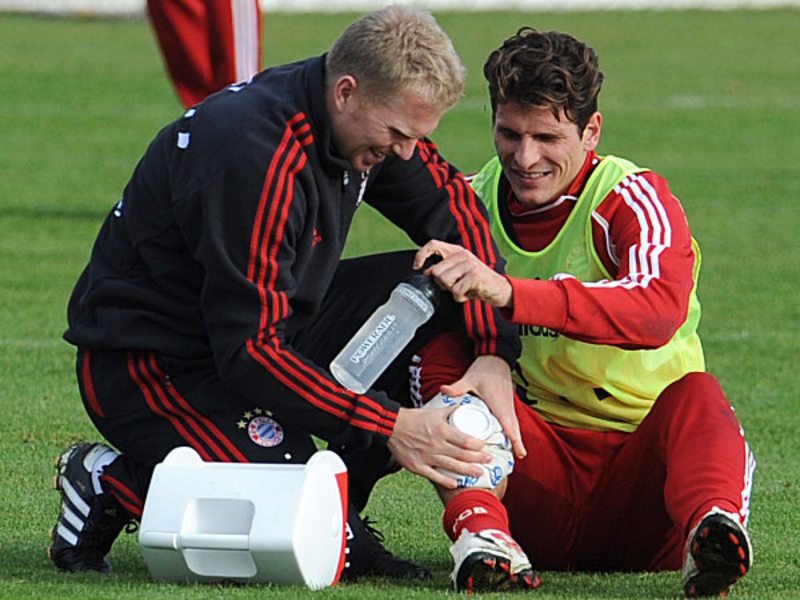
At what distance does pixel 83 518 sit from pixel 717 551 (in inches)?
63.3

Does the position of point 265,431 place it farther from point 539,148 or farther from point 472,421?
point 539,148

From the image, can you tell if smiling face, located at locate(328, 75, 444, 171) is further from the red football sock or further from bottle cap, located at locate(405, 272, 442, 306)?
the red football sock

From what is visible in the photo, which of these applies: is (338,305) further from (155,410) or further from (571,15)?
(571,15)

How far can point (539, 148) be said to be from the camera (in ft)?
15.1

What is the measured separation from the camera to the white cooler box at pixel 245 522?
3941mm

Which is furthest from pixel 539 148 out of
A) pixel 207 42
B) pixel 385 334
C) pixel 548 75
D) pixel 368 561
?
pixel 207 42

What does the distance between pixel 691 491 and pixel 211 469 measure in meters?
1.13

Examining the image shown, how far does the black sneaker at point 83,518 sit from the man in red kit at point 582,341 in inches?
34.8

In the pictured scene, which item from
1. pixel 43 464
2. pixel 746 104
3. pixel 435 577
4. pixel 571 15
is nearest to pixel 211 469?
pixel 435 577

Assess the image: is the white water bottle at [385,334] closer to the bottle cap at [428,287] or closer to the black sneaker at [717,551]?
the bottle cap at [428,287]

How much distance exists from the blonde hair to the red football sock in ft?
3.11

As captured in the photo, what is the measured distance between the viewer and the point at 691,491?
13.5 feet

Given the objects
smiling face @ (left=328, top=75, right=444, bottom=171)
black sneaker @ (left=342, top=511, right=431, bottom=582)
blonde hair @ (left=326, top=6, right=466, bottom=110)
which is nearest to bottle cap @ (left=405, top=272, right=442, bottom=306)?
smiling face @ (left=328, top=75, right=444, bottom=171)

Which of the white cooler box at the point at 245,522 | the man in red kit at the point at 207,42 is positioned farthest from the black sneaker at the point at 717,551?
the man in red kit at the point at 207,42
